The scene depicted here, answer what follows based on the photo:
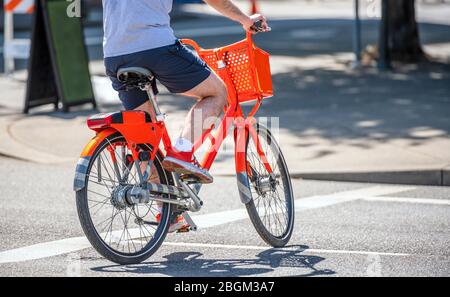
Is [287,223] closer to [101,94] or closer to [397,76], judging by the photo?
[101,94]

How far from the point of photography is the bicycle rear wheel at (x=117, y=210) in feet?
20.0

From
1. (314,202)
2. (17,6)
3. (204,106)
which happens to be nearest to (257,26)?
(204,106)

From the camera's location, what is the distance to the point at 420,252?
265 inches

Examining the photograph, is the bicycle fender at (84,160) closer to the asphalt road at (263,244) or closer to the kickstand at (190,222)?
the asphalt road at (263,244)

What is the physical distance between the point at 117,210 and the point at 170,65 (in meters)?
0.90

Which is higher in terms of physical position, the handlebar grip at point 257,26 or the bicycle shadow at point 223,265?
the handlebar grip at point 257,26

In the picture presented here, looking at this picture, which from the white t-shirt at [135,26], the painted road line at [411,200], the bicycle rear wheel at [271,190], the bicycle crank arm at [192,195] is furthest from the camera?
the painted road line at [411,200]

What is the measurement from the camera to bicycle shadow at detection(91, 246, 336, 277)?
613 centimetres

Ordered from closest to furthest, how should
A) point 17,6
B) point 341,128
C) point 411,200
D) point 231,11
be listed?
point 231,11
point 411,200
point 341,128
point 17,6

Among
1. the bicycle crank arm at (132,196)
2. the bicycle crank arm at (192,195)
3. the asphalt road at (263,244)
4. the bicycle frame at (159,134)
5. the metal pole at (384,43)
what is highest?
the bicycle frame at (159,134)

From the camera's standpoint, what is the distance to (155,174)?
652 cm


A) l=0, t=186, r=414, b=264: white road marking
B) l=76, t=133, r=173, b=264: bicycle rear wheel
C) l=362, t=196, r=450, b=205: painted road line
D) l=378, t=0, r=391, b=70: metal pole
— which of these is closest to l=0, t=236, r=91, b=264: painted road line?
l=0, t=186, r=414, b=264: white road marking

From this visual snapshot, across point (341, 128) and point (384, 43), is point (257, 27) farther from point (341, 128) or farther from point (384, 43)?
point (384, 43)

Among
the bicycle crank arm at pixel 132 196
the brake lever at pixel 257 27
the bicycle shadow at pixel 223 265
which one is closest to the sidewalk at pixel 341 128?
the bicycle shadow at pixel 223 265
